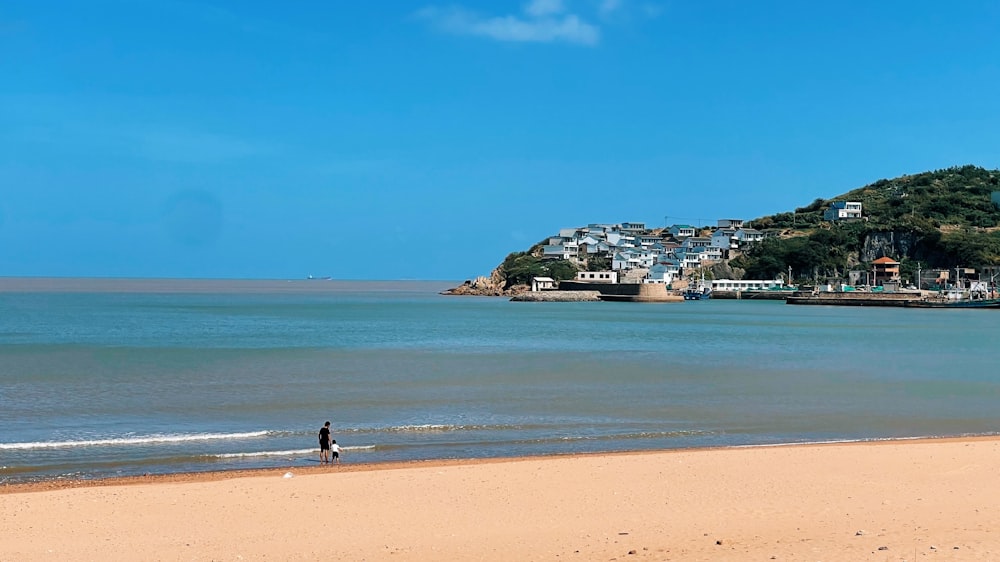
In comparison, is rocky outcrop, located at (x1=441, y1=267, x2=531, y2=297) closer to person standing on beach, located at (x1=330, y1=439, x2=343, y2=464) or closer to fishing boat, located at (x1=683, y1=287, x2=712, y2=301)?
fishing boat, located at (x1=683, y1=287, x2=712, y2=301)

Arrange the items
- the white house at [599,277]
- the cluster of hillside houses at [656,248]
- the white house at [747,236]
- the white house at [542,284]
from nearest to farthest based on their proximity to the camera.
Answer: the white house at [542,284] < the white house at [599,277] < the cluster of hillside houses at [656,248] < the white house at [747,236]

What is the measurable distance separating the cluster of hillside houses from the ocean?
70312 millimetres

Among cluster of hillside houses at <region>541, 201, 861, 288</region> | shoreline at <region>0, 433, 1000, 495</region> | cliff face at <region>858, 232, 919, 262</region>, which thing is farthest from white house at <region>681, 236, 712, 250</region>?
shoreline at <region>0, 433, 1000, 495</region>

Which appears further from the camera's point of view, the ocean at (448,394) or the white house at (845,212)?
the white house at (845,212)

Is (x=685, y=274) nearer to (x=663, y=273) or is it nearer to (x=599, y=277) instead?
(x=663, y=273)

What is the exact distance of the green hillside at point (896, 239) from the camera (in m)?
108

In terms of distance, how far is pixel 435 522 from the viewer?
921 centimetres

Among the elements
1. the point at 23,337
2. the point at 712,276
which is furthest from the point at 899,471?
the point at 712,276

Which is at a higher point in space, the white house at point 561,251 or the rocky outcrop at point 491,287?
the white house at point 561,251

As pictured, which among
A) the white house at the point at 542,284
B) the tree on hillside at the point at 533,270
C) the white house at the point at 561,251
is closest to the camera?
the white house at the point at 542,284

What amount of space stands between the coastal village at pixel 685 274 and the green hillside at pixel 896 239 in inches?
74.8

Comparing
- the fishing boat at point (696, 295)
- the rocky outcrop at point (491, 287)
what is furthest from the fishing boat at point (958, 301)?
the rocky outcrop at point (491, 287)

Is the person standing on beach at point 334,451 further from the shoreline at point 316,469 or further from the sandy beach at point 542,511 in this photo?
the sandy beach at point 542,511

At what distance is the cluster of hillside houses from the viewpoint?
4670 inches
